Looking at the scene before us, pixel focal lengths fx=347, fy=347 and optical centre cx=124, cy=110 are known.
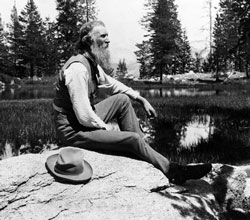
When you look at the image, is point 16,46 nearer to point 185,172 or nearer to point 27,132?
point 27,132

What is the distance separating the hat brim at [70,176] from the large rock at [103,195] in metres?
0.06

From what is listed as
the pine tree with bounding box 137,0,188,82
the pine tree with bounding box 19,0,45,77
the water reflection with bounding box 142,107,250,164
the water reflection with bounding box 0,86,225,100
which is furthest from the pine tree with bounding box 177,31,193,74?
the water reflection with bounding box 142,107,250,164

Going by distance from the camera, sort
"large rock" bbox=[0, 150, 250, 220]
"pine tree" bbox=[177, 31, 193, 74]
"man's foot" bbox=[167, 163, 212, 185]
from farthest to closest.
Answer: "pine tree" bbox=[177, 31, 193, 74], "man's foot" bbox=[167, 163, 212, 185], "large rock" bbox=[0, 150, 250, 220]

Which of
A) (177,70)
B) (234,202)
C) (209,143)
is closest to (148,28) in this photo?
(177,70)

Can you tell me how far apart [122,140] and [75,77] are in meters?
0.92

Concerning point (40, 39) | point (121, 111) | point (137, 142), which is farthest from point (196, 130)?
point (40, 39)

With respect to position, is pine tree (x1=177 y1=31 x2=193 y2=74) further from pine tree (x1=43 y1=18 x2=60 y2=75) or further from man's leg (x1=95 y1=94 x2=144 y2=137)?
man's leg (x1=95 y1=94 x2=144 y2=137)

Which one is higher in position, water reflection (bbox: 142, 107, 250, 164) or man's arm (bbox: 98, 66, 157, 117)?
man's arm (bbox: 98, 66, 157, 117)

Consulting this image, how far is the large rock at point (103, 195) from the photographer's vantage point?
3490 mm

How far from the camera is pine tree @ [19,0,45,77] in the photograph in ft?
186

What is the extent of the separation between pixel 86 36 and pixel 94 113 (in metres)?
0.94

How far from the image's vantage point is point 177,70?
72000 millimetres

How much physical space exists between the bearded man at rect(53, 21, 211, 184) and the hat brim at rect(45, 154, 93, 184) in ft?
1.23

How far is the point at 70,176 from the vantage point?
3.71 meters
